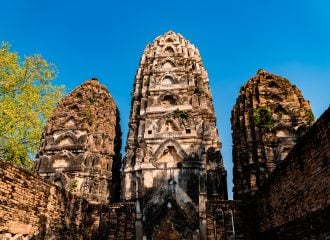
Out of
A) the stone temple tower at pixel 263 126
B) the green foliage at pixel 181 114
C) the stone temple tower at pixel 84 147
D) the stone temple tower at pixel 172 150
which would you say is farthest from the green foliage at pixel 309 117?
the stone temple tower at pixel 84 147

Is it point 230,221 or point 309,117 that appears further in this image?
point 309,117

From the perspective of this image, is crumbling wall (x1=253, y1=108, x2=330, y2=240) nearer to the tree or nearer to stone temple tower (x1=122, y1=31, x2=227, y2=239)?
stone temple tower (x1=122, y1=31, x2=227, y2=239)

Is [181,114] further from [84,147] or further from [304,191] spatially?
[304,191]

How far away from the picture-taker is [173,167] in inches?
762

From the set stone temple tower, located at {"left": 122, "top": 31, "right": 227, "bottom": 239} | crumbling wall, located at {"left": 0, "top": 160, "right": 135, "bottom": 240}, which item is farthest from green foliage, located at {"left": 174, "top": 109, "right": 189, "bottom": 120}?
crumbling wall, located at {"left": 0, "top": 160, "right": 135, "bottom": 240}

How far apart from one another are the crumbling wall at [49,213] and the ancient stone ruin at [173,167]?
0.13 feet

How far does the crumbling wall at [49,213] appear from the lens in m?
8.45

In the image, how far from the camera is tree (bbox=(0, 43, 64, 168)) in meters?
15.2

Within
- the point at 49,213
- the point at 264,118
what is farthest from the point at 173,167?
the point at 49,213

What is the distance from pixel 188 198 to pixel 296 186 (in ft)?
29.7

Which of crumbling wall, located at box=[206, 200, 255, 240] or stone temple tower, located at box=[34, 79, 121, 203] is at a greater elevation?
stone temple tower, located at box=[34, 79, 121, 203]

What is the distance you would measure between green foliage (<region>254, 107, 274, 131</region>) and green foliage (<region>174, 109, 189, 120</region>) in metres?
4.57

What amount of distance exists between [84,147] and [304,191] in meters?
17.4

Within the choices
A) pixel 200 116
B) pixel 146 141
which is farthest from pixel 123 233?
pixel 200 116
